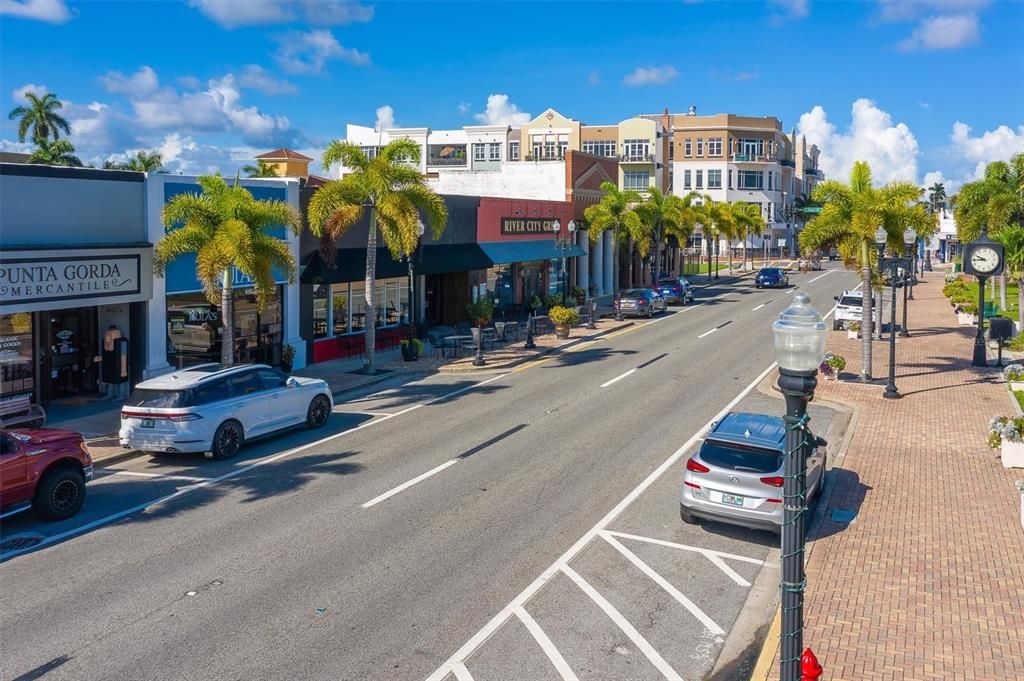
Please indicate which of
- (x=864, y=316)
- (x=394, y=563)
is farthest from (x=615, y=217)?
(x=394, y=563)

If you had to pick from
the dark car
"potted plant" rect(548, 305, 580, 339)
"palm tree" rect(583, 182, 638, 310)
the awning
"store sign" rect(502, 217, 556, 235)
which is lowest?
"potted plant" rect(548, 305, 580, 339)

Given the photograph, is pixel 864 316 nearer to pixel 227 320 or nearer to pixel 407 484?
pixel 407 484

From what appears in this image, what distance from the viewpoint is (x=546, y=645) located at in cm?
988

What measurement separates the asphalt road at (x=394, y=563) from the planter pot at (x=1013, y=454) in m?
5.95

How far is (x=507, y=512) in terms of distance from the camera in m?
14.4

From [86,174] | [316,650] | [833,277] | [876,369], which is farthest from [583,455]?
[833,277]

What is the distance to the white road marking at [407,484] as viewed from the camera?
48.9 ft

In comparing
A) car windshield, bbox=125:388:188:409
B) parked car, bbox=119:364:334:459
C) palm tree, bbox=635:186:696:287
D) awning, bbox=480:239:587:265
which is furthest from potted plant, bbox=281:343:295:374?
palm tree, bbox=635:186:696:287

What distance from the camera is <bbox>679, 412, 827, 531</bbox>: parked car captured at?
42.2ft

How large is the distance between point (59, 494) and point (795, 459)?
1151 centimetres

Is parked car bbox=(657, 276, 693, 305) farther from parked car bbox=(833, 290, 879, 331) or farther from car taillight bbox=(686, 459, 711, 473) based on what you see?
car taillight bbox=(686, 459, 711, 473)

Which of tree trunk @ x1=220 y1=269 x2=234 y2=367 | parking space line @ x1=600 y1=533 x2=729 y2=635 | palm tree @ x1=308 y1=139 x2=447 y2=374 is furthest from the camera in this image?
palm tree @ x1=308 y1=139 x2=447 y2=374

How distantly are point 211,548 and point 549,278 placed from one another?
3784cm

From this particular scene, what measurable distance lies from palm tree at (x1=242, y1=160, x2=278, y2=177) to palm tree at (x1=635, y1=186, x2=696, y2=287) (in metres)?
24.2
